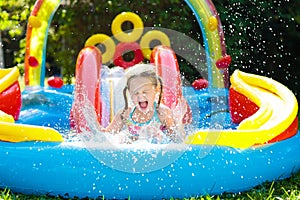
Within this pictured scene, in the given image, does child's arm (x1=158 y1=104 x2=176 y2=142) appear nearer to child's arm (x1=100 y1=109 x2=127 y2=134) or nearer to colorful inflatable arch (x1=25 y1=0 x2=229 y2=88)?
child's arm (x1=100 y1=109 x2=127 y2=134)

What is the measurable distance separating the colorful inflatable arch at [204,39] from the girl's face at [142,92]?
5.52 ft

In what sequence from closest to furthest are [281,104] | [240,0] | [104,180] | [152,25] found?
[104,180] < [281,104] < [240,0] < [152,25]

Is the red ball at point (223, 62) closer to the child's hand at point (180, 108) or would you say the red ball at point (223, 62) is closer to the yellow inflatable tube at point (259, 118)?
the yellow inflatable tube at point (259, 118)

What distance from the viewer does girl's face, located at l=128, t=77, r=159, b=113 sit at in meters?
3.26

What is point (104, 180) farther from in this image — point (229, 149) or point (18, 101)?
point (18, 101)

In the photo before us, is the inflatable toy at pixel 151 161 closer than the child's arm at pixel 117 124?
Yes

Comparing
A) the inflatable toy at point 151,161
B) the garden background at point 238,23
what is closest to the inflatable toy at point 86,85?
the inflatable toy at point 151,161

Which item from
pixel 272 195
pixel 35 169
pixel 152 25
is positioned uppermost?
pixel 152 25

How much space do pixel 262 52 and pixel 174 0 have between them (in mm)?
1131

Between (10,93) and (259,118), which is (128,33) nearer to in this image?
(10,93)

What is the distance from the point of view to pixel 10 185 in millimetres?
2953

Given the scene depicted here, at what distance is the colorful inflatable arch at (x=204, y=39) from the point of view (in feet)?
16.1

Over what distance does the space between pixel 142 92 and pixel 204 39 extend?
1891 mm

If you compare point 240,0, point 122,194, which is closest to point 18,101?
point 122,194
